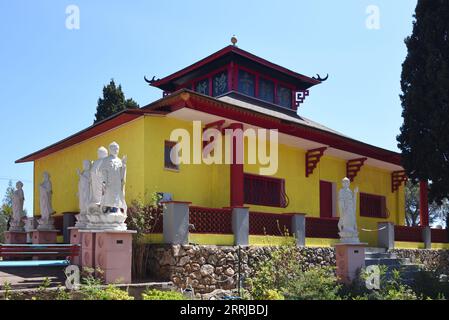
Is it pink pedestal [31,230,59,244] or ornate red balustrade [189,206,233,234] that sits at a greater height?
ornate red balustrade [189,206,233,234]

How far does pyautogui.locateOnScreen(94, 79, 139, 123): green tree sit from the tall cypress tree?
1435 centimetres

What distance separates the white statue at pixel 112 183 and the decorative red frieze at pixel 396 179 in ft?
53.1

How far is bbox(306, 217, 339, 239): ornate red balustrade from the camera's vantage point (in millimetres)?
17375

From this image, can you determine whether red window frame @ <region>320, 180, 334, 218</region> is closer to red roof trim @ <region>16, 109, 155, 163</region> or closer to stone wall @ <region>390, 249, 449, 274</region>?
stone wall @ <region>390, 249, 449, 274</region>

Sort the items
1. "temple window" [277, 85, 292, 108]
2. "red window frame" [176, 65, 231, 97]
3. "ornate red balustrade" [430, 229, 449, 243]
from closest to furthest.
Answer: "red window frame" [176, 65, 231, 97], "temple window" [277, 85, 292, 108], "ornate red balustrade" [430, 229, 449, 243]

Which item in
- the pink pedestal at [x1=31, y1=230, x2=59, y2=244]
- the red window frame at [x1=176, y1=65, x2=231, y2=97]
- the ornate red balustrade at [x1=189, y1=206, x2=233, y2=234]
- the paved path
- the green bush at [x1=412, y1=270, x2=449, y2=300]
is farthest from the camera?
the red window frame at [x1=176, y1=65, x2=231, y2=97]

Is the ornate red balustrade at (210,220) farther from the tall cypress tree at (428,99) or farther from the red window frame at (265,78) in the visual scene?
the tall cypress tree at (428,99)

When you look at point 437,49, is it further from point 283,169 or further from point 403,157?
point 283,169

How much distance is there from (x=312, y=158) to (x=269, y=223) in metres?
4.62

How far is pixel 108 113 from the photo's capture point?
28266mm

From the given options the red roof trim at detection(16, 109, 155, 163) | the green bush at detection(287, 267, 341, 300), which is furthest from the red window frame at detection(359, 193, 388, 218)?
the green bush at detection(287, 267, 341, 300)

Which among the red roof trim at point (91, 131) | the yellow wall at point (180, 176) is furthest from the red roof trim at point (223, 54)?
the red roof trim at point (91, 131)
